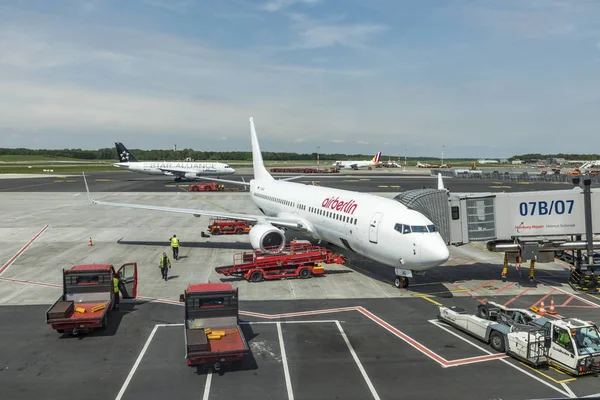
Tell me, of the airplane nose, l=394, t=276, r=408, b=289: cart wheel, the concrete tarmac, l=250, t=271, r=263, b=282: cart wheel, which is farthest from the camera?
l=250, t=271, r=263, b=282: cart wheel

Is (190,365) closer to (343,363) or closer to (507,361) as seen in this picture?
(343,363)

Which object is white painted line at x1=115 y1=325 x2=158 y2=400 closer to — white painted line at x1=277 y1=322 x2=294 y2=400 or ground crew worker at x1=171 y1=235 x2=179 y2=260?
white painted line at x1=277 y1=322 x2=294 y2=400

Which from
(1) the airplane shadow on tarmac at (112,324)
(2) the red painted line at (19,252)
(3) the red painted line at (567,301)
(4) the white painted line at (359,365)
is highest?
(2) the red painted line at (19,252)

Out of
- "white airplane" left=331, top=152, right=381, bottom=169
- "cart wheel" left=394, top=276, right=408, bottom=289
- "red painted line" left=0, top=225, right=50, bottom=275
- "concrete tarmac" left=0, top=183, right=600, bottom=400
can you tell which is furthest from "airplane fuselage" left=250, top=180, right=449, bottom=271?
"white airplane" left=331, top=152, right=381, bottom=169

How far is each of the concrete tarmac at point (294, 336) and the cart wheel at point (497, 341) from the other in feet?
1.58

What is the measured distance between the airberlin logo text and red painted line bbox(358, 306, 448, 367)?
7051mm

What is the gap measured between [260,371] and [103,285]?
944cm

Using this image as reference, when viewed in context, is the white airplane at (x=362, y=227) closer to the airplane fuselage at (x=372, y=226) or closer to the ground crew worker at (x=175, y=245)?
the airplane fuselage at (x=372, y=226)

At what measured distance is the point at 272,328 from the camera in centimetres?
1917

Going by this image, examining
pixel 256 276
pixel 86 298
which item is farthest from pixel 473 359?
pixel 86 298

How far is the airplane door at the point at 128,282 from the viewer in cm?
2277

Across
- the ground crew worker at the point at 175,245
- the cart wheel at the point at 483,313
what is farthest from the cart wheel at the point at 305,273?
the cart wheel at the point at 483,313

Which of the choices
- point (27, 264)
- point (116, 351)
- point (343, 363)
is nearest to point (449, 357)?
point (343, 363)

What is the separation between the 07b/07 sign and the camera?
26266 mm
